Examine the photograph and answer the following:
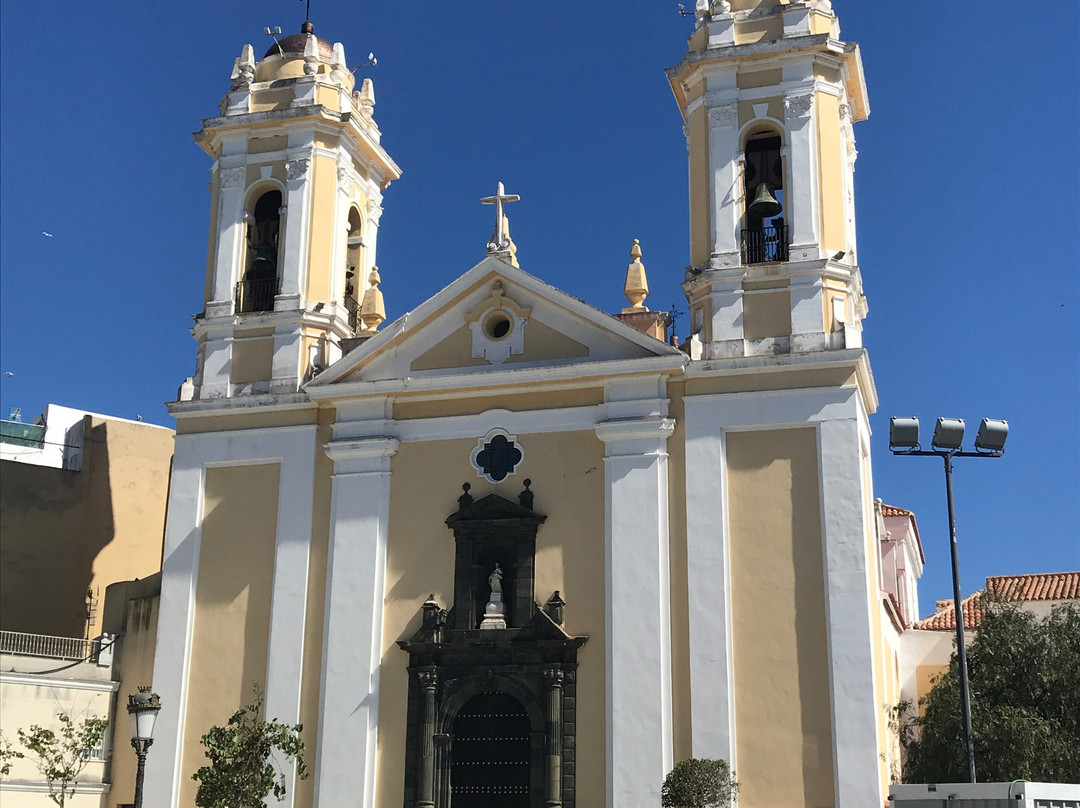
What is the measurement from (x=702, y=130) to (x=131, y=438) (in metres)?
15.5

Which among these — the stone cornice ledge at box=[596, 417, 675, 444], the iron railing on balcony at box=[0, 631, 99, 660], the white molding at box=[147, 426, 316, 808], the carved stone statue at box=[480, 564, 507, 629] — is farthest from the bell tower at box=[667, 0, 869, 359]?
the iron railing on balcony at box=[0, 631, 99, 660]

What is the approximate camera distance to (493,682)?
20.8 meters

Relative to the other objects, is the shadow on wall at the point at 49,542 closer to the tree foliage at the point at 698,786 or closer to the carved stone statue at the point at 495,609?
the carved stone statue at the point at 495,609

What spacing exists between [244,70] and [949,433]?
44.5ft

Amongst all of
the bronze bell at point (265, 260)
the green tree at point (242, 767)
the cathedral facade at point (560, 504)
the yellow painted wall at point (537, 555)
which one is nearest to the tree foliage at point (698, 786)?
the cathedral facade at point (560, 504)

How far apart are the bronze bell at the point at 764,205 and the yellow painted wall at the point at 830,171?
702 mm

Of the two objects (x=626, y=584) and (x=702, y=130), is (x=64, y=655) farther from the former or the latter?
(x=702, y=130)

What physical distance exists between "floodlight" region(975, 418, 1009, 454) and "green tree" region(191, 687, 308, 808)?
10.4m

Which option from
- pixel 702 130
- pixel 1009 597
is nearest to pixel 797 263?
pixel 702 130

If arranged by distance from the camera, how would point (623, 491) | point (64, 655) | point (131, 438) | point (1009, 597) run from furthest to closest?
point (131, 438)
point (1009, 597)
point (64, 655)
point (623, 491)

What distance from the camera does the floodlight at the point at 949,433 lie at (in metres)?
19.8

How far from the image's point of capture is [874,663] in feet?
64.1

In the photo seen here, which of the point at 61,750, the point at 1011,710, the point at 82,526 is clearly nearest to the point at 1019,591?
the point at 1011,710

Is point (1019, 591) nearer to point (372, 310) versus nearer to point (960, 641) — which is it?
point (960, 641)
